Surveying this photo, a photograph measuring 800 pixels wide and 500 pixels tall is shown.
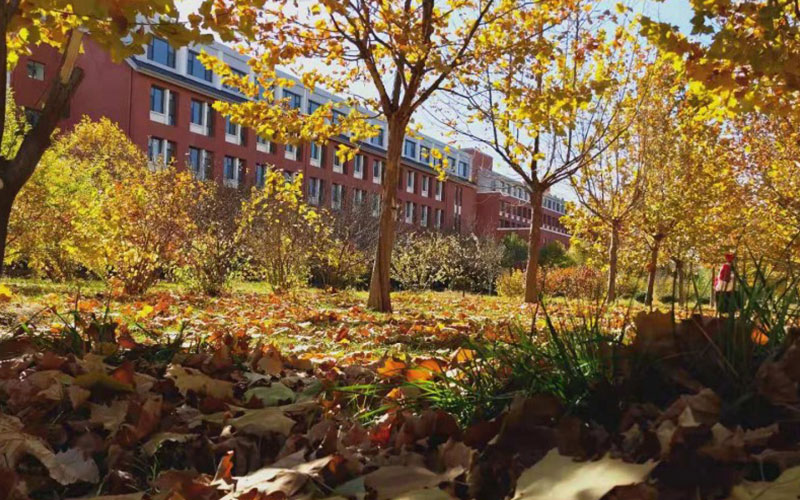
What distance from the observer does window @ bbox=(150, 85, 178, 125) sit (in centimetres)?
3884

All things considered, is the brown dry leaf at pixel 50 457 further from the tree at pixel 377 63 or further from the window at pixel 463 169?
the window at pixel 463 169

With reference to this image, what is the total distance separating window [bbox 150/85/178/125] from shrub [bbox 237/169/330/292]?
29.0m

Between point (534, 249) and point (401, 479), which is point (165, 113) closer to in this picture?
point (534, 249)

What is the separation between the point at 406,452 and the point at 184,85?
138 ft

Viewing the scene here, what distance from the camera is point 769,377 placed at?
4.87 ft

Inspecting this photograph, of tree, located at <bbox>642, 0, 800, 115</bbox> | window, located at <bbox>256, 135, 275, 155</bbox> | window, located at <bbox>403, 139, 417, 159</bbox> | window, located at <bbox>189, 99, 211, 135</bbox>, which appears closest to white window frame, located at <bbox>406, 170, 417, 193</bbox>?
window, located at <bbox>403, 139, 417, 159</bbox>

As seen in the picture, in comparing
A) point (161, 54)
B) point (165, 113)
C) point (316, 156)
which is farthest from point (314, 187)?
point (161, 54)

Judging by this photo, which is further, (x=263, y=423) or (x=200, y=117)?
(x=200, y=117)

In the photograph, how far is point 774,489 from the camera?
3.71 feet

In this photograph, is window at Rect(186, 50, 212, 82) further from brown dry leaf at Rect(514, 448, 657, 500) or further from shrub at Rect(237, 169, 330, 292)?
brown dry leaf at Rect(514, 448, 657, 500)

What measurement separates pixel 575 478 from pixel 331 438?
0.81m

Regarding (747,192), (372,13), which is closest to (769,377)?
(372,13)

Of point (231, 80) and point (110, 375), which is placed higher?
point (231, 80)

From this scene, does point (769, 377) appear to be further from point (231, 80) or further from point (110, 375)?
point (231, 80)
